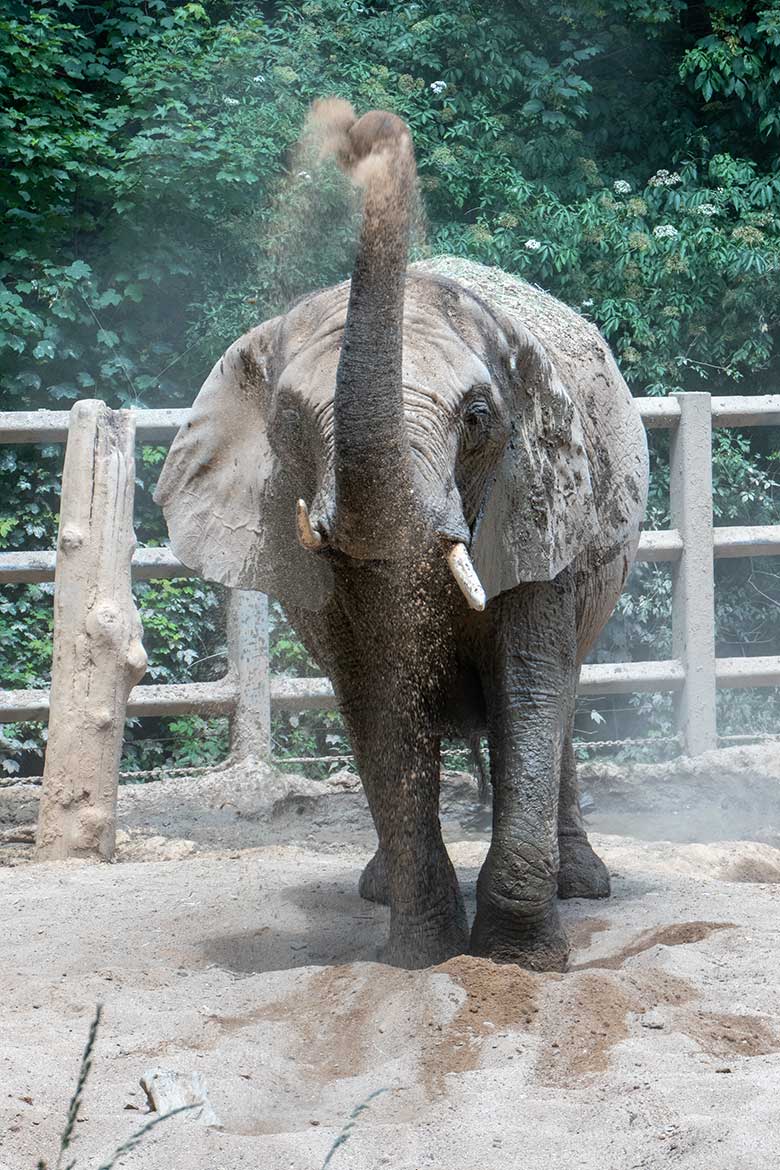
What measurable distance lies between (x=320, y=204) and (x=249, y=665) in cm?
539

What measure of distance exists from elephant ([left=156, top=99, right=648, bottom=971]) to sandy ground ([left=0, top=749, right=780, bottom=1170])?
1.24 feet

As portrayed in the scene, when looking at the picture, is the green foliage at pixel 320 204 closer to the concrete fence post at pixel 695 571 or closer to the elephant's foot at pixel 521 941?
the concrete fence post at pixel 695 571

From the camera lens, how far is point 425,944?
4387 millimetres

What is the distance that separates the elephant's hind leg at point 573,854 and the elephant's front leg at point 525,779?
35.8 inches

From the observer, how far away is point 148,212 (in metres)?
12.3

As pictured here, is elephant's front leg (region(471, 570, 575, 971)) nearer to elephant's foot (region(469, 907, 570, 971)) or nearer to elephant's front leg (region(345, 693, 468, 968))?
elephant's foot (region(469, 907, 570, 971))

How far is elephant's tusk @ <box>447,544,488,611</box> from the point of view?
352 centimetres

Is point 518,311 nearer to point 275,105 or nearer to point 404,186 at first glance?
point 404,186

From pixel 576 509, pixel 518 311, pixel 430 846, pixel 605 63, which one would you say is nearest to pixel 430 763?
pixel 430 846

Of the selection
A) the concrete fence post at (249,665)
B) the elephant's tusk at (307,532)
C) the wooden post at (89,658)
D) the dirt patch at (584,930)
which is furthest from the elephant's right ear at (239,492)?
the concrete fence post at (249,665)

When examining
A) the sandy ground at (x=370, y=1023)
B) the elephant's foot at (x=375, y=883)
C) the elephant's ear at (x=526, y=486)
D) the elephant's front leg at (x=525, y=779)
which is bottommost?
the sandy ground at (x=370, y=1023)

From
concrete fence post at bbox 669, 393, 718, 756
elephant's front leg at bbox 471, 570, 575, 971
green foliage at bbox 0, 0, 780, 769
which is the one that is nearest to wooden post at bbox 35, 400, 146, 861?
elephant's front leg at bbox 471, 570, 575, 971

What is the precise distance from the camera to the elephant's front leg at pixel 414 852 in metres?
4.40

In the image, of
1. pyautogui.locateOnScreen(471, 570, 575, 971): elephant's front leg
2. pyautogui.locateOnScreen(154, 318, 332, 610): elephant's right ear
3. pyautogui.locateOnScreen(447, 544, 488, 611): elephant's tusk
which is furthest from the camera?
pyautogui.locateOnScreen(154, 318, 332, 610): elephant's right ear
